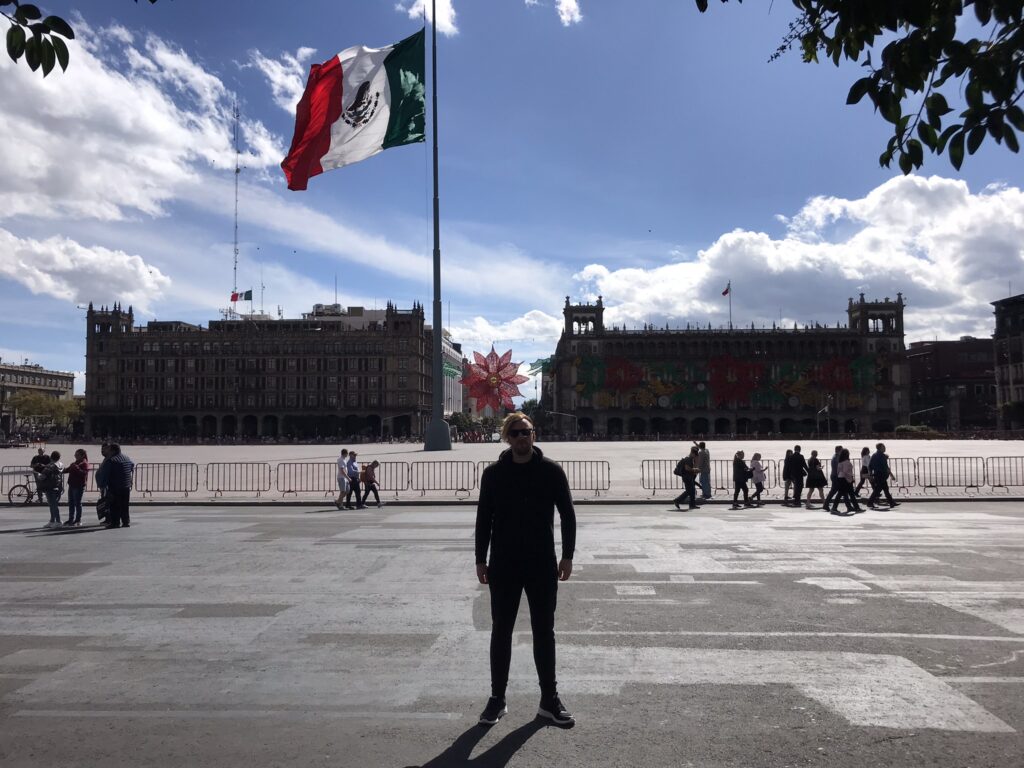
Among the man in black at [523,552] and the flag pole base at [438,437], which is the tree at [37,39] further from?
the flag pole base at [438,437]

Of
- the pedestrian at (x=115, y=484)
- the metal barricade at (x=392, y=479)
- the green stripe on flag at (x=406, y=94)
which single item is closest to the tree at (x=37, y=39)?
the pedestrian at (x=115, y=484)

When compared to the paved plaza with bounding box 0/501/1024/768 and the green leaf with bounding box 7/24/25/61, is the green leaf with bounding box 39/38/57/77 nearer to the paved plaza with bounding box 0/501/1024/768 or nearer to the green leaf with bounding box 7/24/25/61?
the green leaf with bounding box 7/24/25/61

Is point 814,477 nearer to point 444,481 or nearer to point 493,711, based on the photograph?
point 444,481

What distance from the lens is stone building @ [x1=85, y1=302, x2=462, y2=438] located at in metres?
108

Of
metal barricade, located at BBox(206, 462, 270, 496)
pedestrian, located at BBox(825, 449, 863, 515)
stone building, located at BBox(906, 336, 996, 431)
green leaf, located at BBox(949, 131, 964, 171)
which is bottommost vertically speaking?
metal barricade, located at BBox(206, 462, 270, 496)

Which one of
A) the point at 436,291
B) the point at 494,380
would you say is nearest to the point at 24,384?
the point at 494,380

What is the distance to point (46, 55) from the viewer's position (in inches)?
156

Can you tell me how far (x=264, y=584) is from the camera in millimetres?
9070

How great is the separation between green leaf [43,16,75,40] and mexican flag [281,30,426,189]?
2101cm

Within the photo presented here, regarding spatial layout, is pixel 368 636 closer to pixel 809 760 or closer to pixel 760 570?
pixel 809 760

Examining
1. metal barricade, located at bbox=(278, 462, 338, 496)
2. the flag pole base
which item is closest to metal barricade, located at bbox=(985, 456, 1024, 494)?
metal barricade, located at bbox=(278, 462, 338, 496)

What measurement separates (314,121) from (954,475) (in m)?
25.6

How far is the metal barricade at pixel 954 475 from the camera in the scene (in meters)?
23.4

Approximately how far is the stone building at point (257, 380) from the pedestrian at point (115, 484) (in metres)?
91.2
